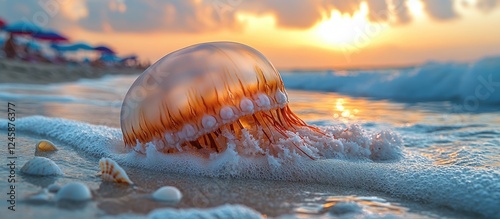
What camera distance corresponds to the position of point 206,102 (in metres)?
2.51

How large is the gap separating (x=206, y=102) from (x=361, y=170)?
0.90m

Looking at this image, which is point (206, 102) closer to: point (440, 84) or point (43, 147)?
point (43, 147)

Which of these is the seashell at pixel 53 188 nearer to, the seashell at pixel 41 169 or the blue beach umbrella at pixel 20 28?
the seashell at pixel 41 169

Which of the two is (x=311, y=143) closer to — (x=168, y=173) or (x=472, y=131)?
(x=168, y=173)

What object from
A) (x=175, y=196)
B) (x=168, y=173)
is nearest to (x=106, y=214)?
(x=175, y=196)

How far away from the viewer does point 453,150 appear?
11.1 feet

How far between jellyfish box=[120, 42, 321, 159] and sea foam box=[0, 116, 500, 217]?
8cm

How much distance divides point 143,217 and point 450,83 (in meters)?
10.0

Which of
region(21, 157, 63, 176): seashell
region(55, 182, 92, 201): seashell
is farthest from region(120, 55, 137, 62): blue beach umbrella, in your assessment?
region(55, 182, 92, 201): seashell

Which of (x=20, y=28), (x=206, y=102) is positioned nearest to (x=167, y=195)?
(x=206, y=102)

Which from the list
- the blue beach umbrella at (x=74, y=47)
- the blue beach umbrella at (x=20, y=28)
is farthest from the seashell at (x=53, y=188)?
the blue beach umbrella at (x=74, y=47)

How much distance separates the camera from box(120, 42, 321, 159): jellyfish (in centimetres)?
251

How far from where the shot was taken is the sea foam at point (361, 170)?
216 cm

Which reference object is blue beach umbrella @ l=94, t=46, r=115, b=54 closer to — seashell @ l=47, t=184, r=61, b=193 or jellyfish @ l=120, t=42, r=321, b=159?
jellyfish @ l=120, t=42, r=321, b=159
